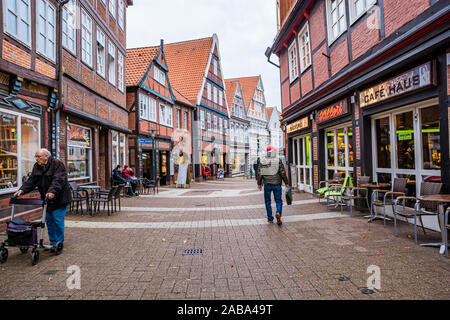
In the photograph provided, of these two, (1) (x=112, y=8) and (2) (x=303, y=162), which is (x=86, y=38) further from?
(2) (x=303, y=162)

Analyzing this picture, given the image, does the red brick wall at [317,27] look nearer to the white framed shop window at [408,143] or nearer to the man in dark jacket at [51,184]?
Result: the white framed shop window at [408,143]

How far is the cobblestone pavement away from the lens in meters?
3.28

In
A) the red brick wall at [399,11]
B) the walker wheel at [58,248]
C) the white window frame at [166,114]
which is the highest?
the white window frame at [166,114]

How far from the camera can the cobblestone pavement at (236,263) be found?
3281mm

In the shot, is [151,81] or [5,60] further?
[151,81]

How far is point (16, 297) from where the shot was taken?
321 cm

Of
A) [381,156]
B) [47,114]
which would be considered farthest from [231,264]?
[47,114]

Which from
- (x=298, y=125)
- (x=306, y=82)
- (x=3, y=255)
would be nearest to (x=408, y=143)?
(x=306, y=82)

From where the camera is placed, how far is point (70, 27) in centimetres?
1012

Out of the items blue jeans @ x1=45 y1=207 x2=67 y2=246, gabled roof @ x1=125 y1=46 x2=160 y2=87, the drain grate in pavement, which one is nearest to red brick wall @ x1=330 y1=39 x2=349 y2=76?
the drain grate in pavement

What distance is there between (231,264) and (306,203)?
639cm

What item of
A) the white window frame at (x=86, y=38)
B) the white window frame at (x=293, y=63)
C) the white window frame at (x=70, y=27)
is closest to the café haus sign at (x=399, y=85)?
the white window frame at (x=293, y=63)

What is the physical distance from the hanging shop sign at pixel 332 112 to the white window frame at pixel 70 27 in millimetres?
8940
